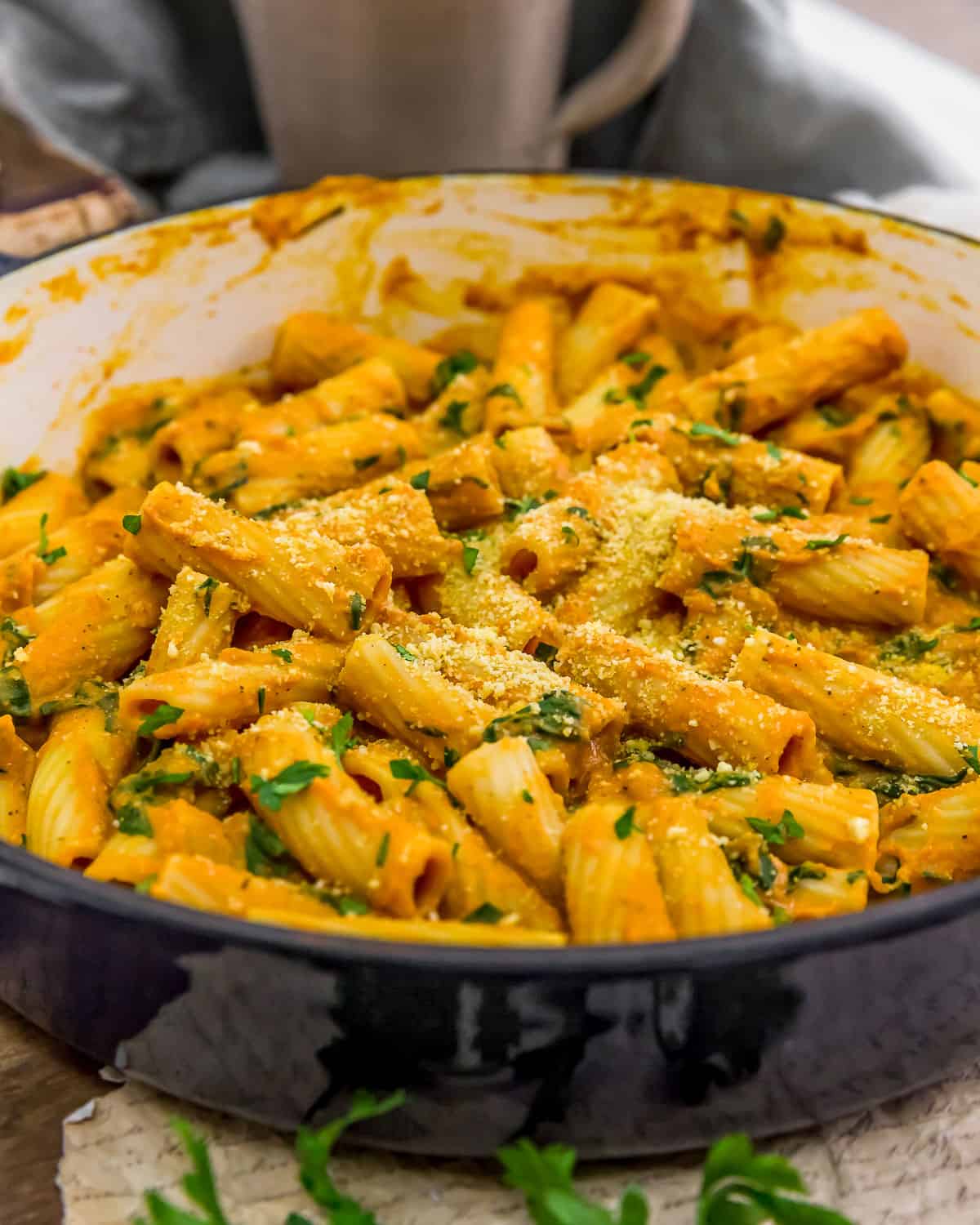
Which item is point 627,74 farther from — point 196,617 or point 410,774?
point 410,774

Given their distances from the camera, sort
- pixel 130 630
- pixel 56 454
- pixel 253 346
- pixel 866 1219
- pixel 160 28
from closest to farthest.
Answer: pixel 866 1219 < pixel 130 630 < pixel 56 454 < pixel 253 346 < pixel 160 28

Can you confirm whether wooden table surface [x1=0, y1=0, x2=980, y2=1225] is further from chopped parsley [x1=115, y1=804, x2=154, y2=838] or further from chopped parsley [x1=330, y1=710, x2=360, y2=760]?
chopped parsley [x1=330, y1=710, x2=360, y2=760]

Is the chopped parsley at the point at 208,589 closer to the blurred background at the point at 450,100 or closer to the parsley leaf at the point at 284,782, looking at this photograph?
the parsley leaf at the point at 284,782

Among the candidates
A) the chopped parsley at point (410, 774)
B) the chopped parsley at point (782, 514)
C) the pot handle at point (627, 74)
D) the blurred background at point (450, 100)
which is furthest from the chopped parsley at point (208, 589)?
the pot handle at point (627, 74)

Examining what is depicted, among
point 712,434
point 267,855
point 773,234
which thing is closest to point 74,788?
point 267,855

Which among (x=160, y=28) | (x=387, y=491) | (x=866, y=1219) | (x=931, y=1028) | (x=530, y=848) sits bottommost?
(x=866, y=1219)

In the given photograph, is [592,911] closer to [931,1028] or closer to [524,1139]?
[524,1139]

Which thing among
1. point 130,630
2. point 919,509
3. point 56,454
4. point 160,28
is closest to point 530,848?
point 130,630
